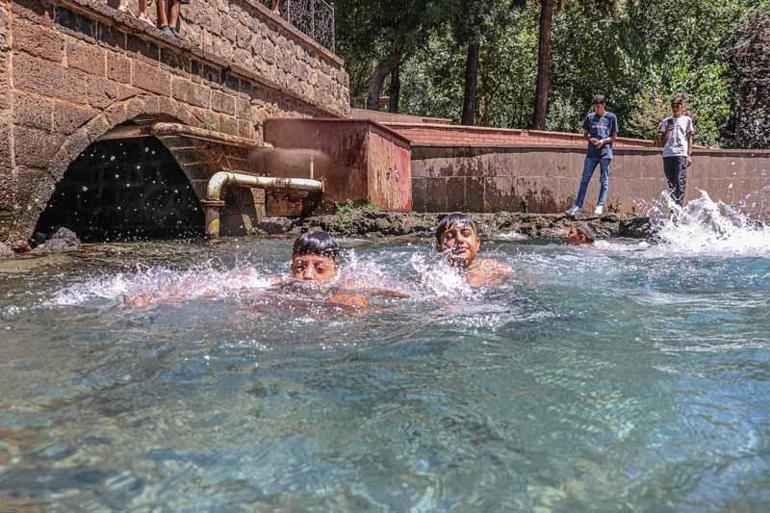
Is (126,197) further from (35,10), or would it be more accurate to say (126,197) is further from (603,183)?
(603,183)

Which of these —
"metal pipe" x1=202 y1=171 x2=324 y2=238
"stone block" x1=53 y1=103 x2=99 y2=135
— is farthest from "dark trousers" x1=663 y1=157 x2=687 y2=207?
"stone block" x1=53 y1=103 x2=99 y2=135

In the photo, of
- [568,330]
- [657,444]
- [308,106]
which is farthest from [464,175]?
[657,444]

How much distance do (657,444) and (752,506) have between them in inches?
14.5

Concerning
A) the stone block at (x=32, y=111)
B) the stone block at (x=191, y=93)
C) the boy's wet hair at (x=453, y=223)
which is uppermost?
the stone block at (x=191, y=93)

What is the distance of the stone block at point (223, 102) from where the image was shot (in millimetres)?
10352

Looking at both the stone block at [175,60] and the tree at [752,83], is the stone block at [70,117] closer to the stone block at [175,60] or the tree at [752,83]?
the stone block at [175,60]

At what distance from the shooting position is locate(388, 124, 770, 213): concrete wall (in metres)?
12.5

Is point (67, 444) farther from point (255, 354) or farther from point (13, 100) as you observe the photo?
point (13, 100)

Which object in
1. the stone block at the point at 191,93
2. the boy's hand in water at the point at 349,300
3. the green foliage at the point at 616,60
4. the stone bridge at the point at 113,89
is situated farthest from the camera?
the green foliage at the point at 616,60

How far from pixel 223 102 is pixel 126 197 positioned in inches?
103

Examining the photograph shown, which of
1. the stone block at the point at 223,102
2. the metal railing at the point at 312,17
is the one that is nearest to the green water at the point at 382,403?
the stone block at the point at 223,102

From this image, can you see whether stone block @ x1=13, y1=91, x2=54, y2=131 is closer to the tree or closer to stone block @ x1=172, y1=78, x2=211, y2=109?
stone block @ x1=172, y1=78, x2=211, y2=109

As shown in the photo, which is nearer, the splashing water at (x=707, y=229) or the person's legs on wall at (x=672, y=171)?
the splashing water at (x=707, y=229)

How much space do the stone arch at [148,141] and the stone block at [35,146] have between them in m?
0.08
